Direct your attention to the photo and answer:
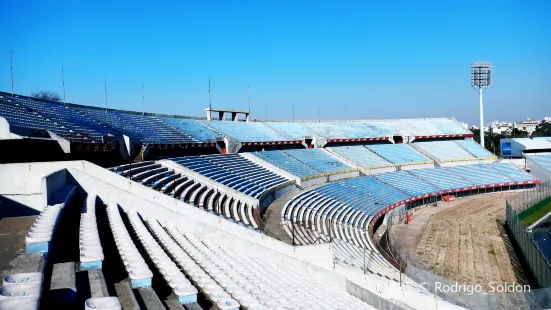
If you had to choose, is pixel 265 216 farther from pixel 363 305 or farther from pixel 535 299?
pixel 535 299

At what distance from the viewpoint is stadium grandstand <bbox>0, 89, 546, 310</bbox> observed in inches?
302

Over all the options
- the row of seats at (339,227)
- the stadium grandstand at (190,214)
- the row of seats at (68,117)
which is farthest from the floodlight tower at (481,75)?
the row of seats at (68,117)

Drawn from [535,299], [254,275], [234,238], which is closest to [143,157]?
[234,238]

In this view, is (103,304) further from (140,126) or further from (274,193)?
(140,126)

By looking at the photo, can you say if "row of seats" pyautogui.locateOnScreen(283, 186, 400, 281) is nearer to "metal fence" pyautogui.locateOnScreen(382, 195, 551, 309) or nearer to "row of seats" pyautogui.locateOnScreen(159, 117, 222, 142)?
"metal fence" pyautogui.locateOnScreen(382, 195, 551, 309)

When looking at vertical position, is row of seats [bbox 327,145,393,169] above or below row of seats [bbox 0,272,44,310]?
below

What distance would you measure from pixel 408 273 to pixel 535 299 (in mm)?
4098

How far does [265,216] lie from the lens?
20203 mm

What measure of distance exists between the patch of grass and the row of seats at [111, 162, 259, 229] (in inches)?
583

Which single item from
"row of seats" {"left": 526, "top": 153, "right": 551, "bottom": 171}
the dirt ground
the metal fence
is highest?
the metal fence

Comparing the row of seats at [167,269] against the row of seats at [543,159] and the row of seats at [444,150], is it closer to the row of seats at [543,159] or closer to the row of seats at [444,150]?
the row of seats at [444,150]

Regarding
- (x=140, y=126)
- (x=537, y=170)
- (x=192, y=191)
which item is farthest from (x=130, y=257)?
(x=537, y=170)

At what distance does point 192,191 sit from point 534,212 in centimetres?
1948

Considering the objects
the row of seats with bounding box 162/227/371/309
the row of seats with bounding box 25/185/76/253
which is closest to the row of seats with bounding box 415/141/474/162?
the row of seats with bounding box 162/227/371/309
